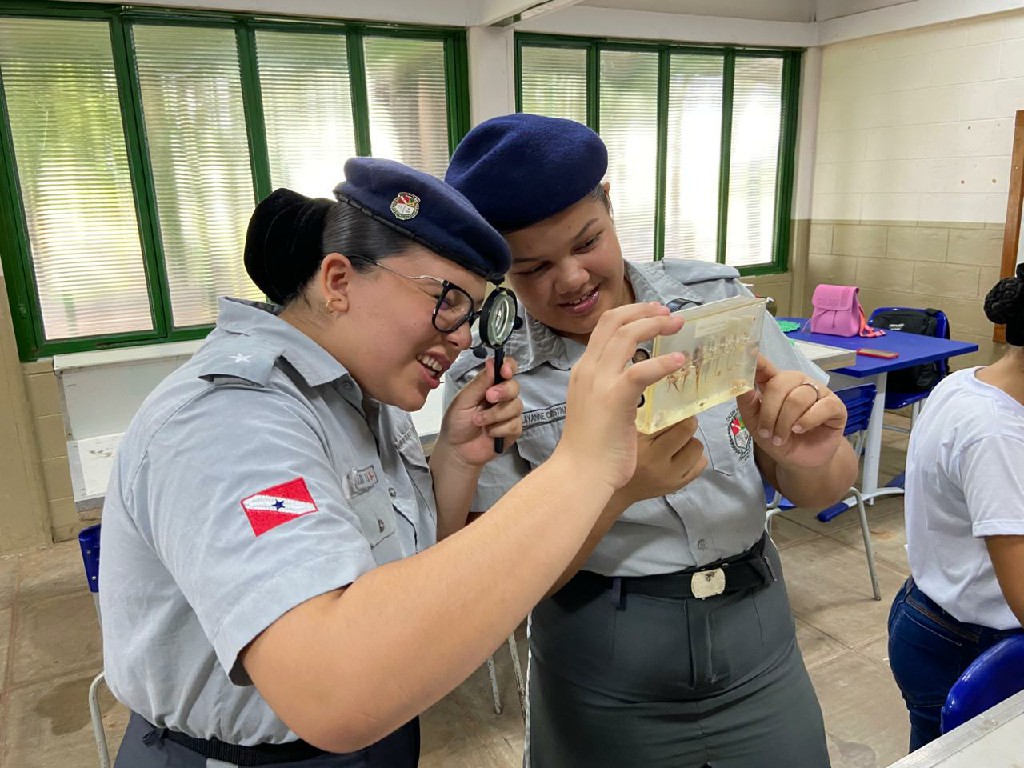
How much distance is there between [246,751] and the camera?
89 cm

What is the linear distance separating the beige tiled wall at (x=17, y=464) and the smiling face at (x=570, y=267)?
358 cm

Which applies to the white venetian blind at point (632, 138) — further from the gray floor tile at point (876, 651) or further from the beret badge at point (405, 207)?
the beret badge at point (405, 207)

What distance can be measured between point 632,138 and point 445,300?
4990 millimetres

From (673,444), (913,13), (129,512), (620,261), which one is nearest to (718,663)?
(673,444)

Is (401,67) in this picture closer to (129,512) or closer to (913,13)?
(913,13)

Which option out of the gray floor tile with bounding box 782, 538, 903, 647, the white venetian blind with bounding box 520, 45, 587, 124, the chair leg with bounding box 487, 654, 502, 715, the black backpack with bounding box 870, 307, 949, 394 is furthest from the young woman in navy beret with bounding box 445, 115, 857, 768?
the white venetian blind with bounding box 520, 45, 587, 124

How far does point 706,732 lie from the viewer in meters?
1.15

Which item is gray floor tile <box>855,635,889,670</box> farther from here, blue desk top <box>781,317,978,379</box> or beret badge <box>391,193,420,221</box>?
beret badge <box>391,193,420,221</box>

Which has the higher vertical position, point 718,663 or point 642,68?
point 642,68

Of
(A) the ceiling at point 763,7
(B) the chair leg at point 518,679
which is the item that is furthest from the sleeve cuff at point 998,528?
(A) the ceiling at point 763,7

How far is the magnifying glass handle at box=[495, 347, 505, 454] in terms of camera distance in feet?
3.53

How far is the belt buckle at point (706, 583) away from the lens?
116 centimetres

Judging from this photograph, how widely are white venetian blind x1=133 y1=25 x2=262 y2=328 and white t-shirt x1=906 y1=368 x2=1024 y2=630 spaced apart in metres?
3.51

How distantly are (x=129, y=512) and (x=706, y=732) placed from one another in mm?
920
